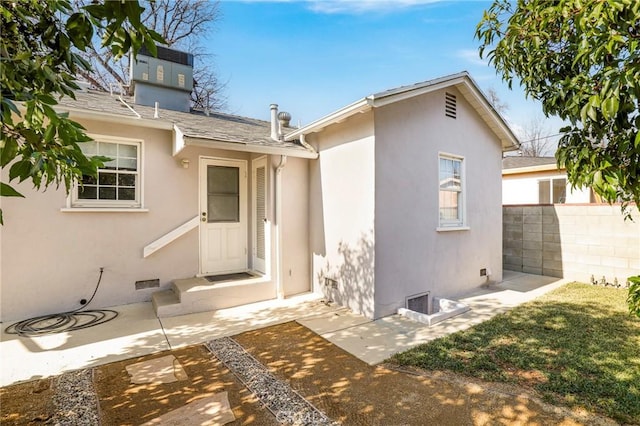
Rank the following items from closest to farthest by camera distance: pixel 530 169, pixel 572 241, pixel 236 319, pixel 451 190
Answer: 1. pixel 236 319
2. pixel 451 190
3. pixel 572 241
4. pixel 530 169

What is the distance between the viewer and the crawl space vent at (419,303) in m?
6.59

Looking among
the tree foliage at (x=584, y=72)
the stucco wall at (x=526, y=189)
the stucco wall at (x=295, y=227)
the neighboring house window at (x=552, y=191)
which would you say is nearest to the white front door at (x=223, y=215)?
the stucco wall at (x=295, y=227)

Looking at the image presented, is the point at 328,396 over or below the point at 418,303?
below

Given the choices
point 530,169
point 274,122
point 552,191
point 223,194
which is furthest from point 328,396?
point 552,191

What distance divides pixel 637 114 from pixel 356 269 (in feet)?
15.7

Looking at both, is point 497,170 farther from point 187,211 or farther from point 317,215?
point 187,211

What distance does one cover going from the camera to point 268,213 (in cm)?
724

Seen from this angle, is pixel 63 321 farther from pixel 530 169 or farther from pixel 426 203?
pixel 530 169

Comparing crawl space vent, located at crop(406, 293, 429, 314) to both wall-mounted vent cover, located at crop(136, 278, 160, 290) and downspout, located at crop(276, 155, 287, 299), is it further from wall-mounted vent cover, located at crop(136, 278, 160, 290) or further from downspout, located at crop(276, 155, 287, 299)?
wall-mounted vent cover, located at crop(136, 278, 160, 290)

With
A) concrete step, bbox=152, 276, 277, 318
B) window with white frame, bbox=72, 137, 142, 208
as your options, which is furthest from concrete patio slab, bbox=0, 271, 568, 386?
window with white frame, bbox=72, 137, 142, 208

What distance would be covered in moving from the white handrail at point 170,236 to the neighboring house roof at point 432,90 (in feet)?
9.87

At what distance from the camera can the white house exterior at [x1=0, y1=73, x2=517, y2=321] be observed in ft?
19.4

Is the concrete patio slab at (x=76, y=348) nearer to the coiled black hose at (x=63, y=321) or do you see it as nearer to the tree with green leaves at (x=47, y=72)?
the coiled black hose at (x=63, y=321)

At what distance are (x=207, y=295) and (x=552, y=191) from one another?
46.3 ft
